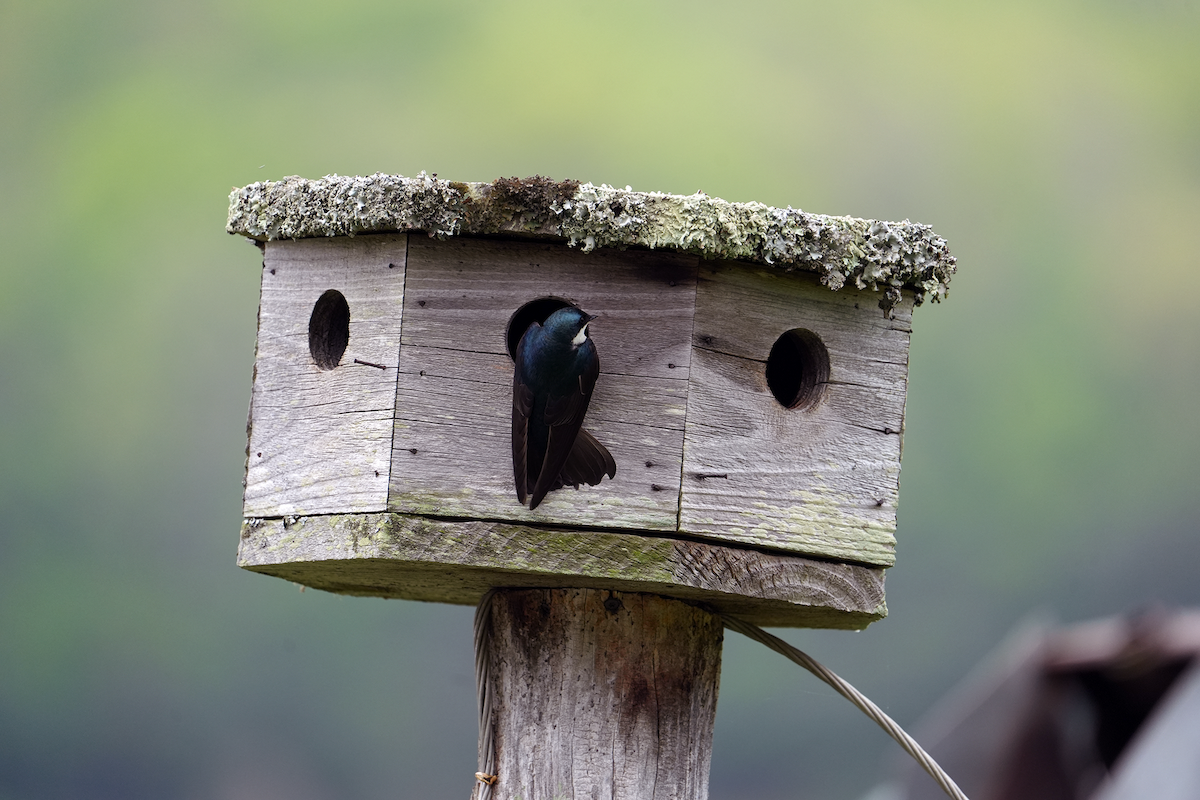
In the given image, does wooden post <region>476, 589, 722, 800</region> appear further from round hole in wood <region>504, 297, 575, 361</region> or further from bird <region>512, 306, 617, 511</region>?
round hole in wood <region>504, 297, 575, 361</region>

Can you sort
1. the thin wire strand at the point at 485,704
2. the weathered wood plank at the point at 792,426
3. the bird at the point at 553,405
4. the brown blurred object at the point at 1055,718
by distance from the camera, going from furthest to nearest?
the brown blurred object at the point at 1055,718
the thin wire strand at the point at 485,704
the weathered wood plank at the point at 792,426
the bird at the point at 553,405

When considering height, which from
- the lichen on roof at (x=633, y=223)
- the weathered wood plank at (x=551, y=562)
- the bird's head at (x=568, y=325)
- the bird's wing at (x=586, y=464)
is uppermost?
the lichen on roof at (x=633, y=223)

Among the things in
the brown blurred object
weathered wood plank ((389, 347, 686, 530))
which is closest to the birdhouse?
weathered wood plank ((389, 347, 686, 530))

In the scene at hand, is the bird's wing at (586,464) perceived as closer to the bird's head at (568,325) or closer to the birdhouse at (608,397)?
the birdhouse at (608,397)

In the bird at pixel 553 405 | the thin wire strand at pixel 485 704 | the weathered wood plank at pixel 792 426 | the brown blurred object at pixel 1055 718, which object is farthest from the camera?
the brown blurred object at pixel 1055 718

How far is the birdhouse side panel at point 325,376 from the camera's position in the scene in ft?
8.09

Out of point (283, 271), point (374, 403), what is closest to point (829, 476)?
point (374, 403)

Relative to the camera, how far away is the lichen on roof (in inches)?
93.5

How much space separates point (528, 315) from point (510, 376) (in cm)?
16

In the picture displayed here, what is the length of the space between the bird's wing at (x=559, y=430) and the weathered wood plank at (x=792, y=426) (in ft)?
0.72

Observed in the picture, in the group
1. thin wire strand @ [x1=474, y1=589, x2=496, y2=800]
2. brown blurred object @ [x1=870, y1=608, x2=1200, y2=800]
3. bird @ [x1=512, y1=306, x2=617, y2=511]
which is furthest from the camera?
brown blurred object @ [x1=870, y1=608, x2=1200, y2=800]

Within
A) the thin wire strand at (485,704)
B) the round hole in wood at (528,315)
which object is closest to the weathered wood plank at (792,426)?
the round hole in wood at (528,315)

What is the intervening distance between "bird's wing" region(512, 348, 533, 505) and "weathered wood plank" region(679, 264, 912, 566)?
11.7 inches

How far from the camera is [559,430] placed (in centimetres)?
236
